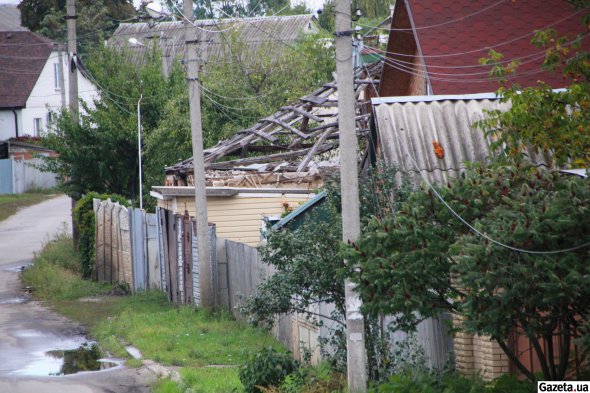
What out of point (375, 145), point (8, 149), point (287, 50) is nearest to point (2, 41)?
point (8, 149)

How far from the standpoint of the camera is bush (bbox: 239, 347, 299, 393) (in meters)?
11.3

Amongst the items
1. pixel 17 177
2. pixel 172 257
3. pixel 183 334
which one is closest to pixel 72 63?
pixel 172 257

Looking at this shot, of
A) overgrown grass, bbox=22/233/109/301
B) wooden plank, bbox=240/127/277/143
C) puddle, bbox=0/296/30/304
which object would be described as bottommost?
puddle, bbox=0/296/30/304

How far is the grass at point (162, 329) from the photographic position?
13.3 meters

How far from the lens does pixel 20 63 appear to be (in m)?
56.6

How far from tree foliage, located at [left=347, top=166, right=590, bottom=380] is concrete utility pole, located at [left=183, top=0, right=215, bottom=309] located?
915cm

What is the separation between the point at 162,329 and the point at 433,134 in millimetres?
6245

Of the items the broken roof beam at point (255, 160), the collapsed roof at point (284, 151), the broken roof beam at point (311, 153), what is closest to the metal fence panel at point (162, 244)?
the collapsed roof at point (284, 151)

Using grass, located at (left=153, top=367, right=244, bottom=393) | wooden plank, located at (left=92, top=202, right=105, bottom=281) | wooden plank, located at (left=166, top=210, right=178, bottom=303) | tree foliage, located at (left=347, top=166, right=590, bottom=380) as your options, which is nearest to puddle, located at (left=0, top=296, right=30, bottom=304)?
wooden plank, located at (left=92, top=202, right=105, bottom=281)

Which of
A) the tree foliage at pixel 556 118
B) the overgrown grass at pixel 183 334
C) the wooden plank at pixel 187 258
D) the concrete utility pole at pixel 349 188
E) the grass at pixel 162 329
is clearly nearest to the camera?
the concrete utility pole at pixel 349 188

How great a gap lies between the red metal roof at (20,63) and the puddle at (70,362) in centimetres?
3973

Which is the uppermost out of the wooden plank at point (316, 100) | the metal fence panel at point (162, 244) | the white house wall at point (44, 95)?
the white house wall at point (44, 95)

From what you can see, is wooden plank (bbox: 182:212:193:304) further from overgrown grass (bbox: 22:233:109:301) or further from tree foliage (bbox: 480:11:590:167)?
tree foliage (bbox: 480:11:590:167)

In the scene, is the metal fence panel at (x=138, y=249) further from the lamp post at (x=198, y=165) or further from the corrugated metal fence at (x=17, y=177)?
the corrugated metal fence at (x=17, y=177)
